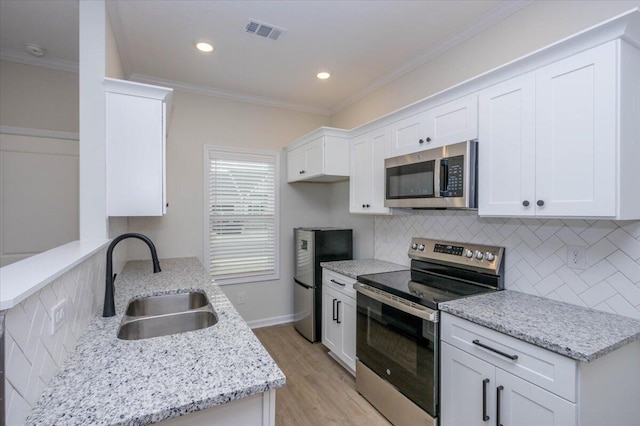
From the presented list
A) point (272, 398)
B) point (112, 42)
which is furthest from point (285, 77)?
point (272, 398)

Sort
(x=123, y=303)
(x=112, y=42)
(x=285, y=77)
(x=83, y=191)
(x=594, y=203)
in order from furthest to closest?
(x=285, y=77)
(x=112, y=42)
(x=83, y=191)
(x=123, y=303)
(x=594, y=203)

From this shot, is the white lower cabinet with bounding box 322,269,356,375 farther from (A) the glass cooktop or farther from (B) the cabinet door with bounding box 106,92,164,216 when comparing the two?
(B) the cabinet door with bounding box 106,92,164,216

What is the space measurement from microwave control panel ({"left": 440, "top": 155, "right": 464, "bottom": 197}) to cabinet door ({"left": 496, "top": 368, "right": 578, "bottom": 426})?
1.04 metres

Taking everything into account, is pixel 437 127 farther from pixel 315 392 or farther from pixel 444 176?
pixel 315 392

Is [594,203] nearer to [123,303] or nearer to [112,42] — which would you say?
[123,303]

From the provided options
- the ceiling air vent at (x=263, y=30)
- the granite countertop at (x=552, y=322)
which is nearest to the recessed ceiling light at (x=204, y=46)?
the ceiling air vent at (x=263, y=30)

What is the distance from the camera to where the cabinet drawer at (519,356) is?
4.20ft

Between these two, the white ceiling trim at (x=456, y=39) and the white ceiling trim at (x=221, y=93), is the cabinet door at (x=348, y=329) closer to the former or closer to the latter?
the white ceiling trim at (x=456, y=39)

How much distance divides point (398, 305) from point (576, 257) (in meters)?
1.04

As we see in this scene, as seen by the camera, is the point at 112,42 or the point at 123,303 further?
the point at 112,42

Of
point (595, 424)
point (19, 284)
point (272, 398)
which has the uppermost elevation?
point (19, 284)

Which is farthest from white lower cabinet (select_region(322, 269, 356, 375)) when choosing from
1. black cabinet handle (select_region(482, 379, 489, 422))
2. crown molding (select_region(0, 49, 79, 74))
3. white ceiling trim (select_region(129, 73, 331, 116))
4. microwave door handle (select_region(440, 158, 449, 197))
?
crown molding (select_region(0, 49, 79, 74))

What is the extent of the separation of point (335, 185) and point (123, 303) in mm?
2936

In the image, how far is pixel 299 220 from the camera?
4.20 metres
